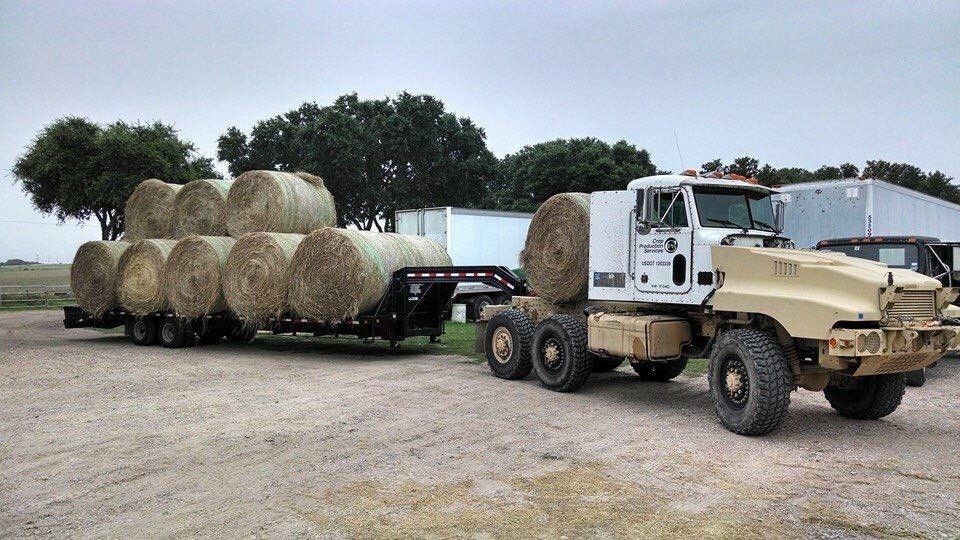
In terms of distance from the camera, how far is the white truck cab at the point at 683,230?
821cm

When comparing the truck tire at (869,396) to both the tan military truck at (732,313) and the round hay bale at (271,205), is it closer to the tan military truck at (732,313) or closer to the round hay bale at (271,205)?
the tan military truck at (732,313)

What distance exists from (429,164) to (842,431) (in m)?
31.1

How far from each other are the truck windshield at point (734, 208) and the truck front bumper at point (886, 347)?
2.00 meters

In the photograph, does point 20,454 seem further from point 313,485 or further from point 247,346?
point 247,346

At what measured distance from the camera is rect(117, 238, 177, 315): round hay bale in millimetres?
15234

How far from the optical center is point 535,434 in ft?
24.1

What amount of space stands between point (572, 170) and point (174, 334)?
78.6 feet

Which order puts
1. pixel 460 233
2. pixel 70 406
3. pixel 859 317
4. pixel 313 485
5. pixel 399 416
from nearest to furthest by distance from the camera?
pixel 313 485, pixel 859 317, pixel 399 416, pixel 70 406, pixel 460 233

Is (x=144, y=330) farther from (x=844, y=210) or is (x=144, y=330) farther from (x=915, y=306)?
(x=915, y=306)

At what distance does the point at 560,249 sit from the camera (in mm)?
10172

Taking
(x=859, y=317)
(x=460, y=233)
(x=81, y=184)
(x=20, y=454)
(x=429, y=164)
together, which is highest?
(x=429, y=164)

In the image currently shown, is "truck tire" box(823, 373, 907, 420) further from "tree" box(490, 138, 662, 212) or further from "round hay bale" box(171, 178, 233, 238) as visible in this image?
"tree" box(490, 138, 662, 212)

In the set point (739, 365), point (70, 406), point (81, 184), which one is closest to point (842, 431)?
point (739, 365)

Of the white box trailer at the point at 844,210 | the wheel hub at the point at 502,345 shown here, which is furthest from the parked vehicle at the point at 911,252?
the wheel hub at the point at 502,345
